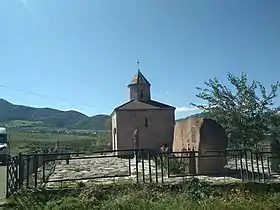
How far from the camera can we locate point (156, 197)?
1002 centimetres

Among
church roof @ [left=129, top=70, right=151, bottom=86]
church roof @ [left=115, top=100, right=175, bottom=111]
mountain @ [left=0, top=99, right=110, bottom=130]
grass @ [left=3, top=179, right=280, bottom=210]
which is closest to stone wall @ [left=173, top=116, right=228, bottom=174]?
grass @ [left=3, top=179, right=280, bottom=210]

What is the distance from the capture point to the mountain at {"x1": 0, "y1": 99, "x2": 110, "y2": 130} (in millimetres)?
119037

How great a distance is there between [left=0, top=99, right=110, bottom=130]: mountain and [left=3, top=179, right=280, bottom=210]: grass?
100 m

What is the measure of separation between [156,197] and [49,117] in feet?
438

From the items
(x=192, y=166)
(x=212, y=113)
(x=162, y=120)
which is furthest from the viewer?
(x=162, y=120)

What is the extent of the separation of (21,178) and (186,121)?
9.12 m

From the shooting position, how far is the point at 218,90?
25.3 metres

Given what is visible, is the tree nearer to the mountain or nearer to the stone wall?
the stone wall

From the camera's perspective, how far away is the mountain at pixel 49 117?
391 ft

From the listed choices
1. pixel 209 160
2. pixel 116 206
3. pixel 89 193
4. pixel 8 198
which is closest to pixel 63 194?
pixel 89 193

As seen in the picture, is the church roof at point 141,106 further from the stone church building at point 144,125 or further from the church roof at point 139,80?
the church roof at point 139,80

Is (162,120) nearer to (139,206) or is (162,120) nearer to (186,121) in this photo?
(186,121)

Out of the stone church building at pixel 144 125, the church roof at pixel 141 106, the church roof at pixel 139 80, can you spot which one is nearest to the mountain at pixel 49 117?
the church roof at pixel 139 80

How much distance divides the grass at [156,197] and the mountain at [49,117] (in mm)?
100155
